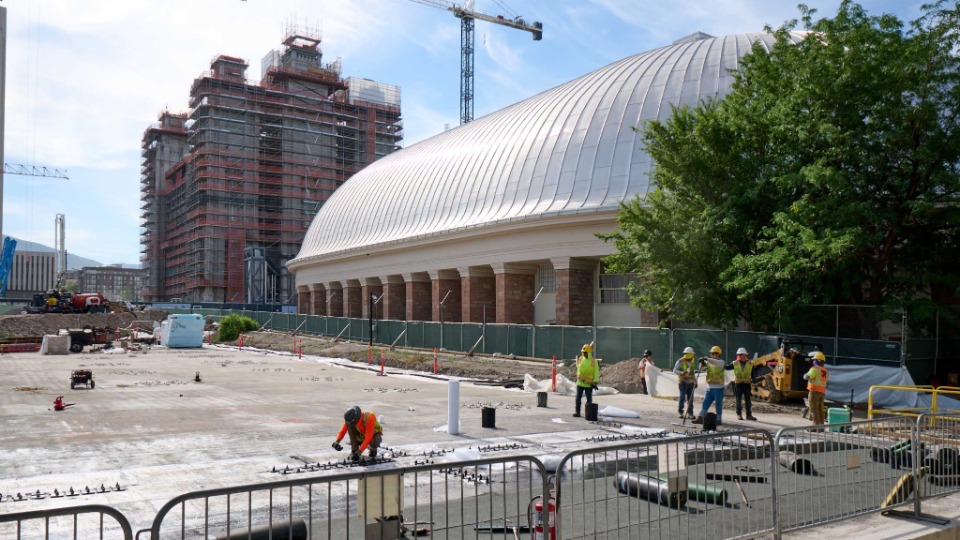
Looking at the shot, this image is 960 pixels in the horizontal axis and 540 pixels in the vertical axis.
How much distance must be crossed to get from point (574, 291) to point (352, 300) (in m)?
26.0

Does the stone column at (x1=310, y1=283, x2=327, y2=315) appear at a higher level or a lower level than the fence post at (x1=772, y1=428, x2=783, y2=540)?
higher

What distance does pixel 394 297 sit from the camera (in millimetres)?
50562

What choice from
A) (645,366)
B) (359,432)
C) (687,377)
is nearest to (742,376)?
(687,377)

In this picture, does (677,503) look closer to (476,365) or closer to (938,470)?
(938,470)

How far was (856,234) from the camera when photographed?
61.6ft

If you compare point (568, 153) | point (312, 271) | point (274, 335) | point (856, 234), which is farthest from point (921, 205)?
point (312, 271)

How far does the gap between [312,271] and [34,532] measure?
56478 millimetres

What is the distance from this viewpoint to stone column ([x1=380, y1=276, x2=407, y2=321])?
50.3m

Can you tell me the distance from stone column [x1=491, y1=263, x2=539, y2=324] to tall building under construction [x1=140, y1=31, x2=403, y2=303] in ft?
195

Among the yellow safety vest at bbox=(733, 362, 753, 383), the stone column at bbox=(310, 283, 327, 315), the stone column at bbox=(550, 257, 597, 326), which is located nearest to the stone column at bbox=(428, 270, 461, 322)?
the stone column at bbox=(550, 257, 597, 326)

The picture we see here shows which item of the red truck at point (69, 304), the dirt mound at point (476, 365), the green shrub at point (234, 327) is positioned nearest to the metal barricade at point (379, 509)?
the dirt mound at point (476, 365)

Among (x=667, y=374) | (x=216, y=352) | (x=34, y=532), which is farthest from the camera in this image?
(x=216, y=352)

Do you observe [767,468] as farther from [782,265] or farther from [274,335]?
[274,335]

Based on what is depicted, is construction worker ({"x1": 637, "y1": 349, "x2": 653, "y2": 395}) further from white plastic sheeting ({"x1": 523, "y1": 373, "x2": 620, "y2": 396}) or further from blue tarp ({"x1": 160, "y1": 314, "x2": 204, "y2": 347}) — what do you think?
blue tarp ({"x1": 160, "y1": 314, "x2": 204, "y2": 347})
